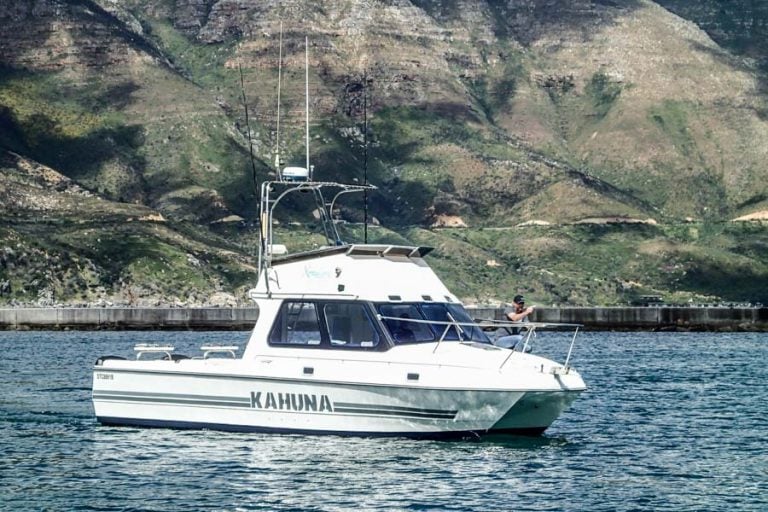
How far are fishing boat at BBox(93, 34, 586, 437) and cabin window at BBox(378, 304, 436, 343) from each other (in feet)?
0.11

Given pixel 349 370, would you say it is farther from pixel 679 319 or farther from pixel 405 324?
pixel 679 319

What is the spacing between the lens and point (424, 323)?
3872 cm

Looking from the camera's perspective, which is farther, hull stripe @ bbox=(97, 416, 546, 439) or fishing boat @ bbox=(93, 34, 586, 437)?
hull stripe @ bbox=(97, 416, 546, 439)

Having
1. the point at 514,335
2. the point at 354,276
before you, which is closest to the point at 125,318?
the point at 514,335

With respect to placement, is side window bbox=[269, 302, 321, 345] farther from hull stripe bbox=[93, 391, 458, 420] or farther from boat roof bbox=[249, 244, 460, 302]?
hull stripe bbox=[93, 391, 458, 420]

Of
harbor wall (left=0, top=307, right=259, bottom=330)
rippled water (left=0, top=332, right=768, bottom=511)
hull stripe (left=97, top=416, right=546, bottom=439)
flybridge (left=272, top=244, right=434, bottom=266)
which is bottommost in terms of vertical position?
harbor wall (left=0, top=307, right=259, bottom=330)

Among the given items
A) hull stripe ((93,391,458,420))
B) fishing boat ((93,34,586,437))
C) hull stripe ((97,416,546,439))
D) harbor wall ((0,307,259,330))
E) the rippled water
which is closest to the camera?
the rippled water

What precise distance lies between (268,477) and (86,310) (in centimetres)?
9818

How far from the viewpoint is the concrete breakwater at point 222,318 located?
425 feet

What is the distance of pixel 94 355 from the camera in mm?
83688

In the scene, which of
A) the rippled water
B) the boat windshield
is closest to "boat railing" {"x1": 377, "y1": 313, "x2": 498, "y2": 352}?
the boat windshield

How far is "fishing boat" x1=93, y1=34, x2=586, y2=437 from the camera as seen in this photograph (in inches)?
1459

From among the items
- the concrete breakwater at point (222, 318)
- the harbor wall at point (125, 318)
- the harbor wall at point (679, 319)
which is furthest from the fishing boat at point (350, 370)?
the harbor wall at point (679, 319)

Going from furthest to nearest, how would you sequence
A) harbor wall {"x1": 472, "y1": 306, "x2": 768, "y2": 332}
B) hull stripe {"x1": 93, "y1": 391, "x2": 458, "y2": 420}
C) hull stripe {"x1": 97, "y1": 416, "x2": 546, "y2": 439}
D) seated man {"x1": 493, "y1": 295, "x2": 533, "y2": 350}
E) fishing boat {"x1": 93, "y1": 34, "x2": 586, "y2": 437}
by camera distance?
harbor wall {"x1": 472, "y1": 306, "x2": 768, "y2": 332} → seated man {"x1": 493, "y1": 295, "x2": 533, "y2": 350} → hull stripe {"x1": 97, "y1": 416, "x2": 546, "y2": 439} → hull stripe {"x1": 93, "y1": 391, "x2": 458, "y2": 420} → fishing boat {"x1": 93, "y1": 34, "x2": 586, "y2": 437}
